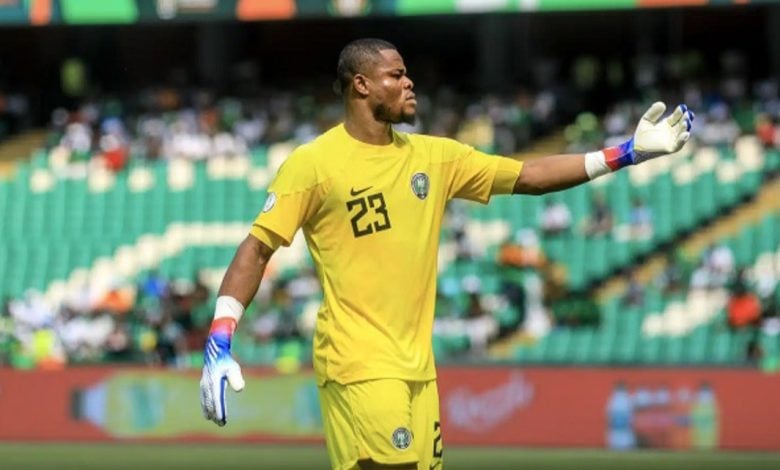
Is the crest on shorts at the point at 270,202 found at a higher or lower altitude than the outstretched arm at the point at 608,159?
lower

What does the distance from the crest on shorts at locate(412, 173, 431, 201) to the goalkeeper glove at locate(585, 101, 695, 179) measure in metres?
0.68

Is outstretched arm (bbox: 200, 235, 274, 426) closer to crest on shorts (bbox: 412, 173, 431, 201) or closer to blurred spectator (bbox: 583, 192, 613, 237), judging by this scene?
crest on shorts (bbox: 412, 173, 431, 201)

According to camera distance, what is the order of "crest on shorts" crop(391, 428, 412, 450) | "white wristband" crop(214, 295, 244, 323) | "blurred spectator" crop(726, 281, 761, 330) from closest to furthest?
"crest on shorts" crop(391, 428, 412, 450)
"white wristband" crop(214, 295, 244, 323)
"blurred spectator" crop(726, 281, 761, 330)

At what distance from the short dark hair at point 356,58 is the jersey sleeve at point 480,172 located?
0.49m

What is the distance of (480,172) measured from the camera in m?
7.74

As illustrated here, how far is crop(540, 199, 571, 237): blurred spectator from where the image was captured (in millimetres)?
24344

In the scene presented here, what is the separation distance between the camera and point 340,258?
7.47 metres

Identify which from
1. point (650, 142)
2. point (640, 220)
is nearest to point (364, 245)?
point (650, 142)

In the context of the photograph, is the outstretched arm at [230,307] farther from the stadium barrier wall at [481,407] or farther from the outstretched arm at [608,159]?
the stadium barrier wall at [481,407]

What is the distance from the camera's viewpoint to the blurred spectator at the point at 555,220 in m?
24.3

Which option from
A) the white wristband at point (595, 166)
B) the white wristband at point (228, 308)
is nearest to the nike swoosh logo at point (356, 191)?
the white wristband at point (228, 308)

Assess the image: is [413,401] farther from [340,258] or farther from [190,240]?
[190,240]

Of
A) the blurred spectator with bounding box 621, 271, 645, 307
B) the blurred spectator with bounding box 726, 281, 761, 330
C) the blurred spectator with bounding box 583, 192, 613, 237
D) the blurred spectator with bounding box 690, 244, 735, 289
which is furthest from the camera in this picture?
Answer: the blurred spectator with bounding box 583, 192, 613, 237

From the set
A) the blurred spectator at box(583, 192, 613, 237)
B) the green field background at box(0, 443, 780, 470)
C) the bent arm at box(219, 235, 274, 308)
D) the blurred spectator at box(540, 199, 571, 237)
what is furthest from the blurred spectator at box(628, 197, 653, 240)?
the bent arm at box(219, 235, 274, 308)
